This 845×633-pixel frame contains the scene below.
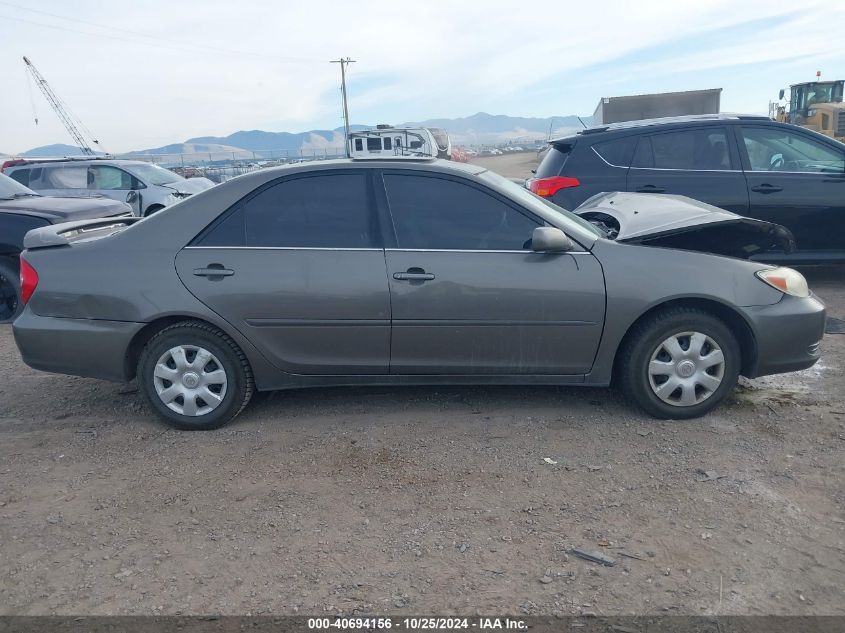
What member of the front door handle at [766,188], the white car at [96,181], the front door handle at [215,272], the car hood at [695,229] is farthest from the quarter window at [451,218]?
the white car at [96,181]

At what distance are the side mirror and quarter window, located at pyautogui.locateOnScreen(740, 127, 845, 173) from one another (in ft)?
13.4

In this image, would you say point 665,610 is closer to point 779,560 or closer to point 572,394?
point 779,560

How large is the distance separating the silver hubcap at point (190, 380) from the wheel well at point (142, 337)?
6.6 inches

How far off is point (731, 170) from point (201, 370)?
5.62m

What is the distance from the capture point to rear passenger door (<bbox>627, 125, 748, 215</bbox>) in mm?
6797

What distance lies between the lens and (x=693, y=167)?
693cm

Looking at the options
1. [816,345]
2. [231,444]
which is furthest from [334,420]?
[816,345]

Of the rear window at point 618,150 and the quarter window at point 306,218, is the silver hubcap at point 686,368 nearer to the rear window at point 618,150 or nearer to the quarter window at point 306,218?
the quarter window at point 306,218

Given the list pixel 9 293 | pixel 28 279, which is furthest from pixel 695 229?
pixel 9 293

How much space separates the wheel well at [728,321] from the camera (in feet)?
12.9

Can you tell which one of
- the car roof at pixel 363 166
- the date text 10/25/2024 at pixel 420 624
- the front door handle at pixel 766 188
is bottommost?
the date text 10/25/2024 at pixel 420 624

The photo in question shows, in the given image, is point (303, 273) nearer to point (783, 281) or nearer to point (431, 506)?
point (431, 506)

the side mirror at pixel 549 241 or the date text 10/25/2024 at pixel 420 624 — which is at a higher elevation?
the side mirror at pixel 549 241

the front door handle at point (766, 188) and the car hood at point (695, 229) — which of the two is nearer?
the car hood at point (695, 229)
